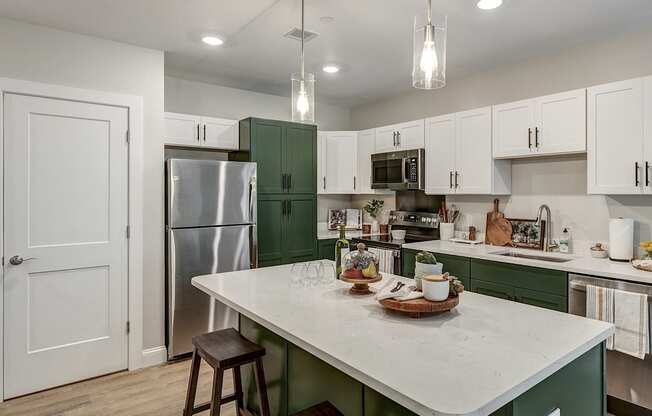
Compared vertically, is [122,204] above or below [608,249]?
above

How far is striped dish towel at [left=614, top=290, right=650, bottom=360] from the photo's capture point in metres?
2.38

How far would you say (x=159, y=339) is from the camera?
3.42 m

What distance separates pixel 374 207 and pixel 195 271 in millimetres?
2389

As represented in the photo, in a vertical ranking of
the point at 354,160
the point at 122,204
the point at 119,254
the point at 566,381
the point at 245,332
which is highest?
the point at 354,160

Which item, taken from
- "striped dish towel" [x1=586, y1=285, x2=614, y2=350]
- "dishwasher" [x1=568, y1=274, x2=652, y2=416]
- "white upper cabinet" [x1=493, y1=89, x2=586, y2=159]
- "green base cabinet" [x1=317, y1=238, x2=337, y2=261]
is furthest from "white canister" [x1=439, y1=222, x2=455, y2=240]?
"striped dish towel" [x1=586, y1=285, x2=614, y2=350]

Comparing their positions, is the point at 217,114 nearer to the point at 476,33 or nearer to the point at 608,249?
the point at 476,33

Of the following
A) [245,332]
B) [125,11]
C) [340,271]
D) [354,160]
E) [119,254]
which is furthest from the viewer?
[354,160]

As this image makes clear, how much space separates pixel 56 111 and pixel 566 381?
350cm

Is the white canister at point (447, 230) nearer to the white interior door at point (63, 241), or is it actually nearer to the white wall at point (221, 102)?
the white wall at point (221, 102)

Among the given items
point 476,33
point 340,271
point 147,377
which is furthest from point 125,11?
point 147,377

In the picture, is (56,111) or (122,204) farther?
(122,204)

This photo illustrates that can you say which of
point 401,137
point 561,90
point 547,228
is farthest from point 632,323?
point 401,137

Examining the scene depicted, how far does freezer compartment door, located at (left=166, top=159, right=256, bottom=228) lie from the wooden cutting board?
2288mm

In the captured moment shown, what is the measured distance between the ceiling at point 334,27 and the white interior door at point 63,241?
65cm
